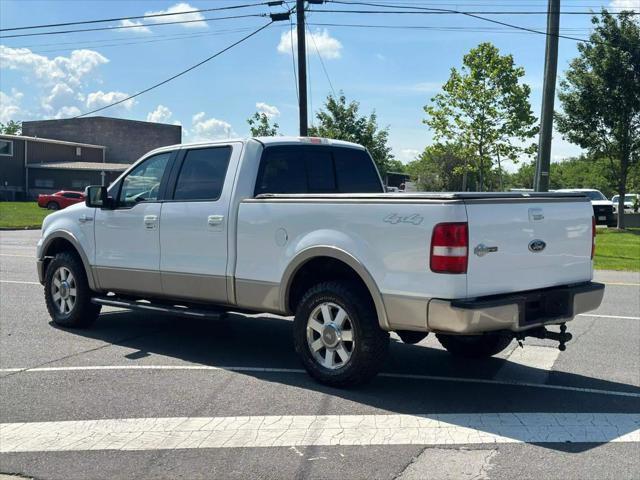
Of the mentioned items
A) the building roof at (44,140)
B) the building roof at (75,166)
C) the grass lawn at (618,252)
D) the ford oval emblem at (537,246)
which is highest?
the building roof at (44,140)

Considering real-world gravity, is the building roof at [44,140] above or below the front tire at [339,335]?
above

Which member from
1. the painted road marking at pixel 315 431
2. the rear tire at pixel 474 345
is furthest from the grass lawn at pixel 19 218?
the painted road marking at pixel 315 431

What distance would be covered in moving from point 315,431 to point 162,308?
9.10ft

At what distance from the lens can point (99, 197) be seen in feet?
24.2

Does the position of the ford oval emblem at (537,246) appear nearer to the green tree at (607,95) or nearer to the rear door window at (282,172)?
the rear door window at (282,172)

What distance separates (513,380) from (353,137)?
3270cm

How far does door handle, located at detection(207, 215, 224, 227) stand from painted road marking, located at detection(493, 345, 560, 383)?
2.80 meters

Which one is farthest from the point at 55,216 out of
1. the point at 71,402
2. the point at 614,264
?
the point at 614,264

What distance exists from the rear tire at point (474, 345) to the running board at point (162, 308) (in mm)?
2112

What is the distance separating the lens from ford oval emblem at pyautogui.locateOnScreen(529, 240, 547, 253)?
527 centimetres

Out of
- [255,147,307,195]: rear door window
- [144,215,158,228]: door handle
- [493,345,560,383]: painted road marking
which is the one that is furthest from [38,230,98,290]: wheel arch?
[493,345,560,383]: painted road marking

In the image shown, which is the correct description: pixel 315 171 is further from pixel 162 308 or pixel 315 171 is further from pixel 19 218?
pixel 19 218

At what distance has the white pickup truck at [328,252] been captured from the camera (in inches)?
194

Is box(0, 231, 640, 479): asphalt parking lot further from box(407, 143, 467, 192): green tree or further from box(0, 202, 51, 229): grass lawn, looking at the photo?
box(407, 143, 467, 192): green tree
